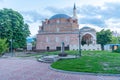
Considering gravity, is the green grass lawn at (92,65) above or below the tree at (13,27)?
below

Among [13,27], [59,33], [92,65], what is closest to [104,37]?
[59,33]

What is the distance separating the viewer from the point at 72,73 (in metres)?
11.0

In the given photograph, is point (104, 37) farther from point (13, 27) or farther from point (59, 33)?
point (13, 27)

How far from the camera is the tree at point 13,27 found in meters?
34.1

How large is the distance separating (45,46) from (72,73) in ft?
117

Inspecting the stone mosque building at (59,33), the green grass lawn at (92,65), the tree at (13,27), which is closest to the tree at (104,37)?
the stone mosque building at (59,33)

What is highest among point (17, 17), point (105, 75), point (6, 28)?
point (17, 17)

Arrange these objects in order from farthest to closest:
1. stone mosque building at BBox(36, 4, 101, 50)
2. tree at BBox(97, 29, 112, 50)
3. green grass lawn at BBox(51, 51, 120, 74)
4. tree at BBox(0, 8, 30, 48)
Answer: tree at BBox(97, 29, 112, 50) < stone mosque building at BBox(36, 4, 101, 50) < tree at BBox(0, 8, 30, 48) < green grass lawn at BBox(51, 51, 120, 74)

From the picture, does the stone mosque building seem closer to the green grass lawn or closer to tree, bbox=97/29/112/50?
tree, bbox=97/29/112/50

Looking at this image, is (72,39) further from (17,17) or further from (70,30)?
(17,17)

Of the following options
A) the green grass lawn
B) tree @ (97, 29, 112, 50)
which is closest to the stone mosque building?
tree @ (97, 29, 112, 50)

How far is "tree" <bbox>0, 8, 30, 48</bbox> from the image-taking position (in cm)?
3409

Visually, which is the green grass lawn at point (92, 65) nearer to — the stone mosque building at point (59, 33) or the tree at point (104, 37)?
the stone mosque building at point (59, 33)

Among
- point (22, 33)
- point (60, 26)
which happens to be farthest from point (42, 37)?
point (22, 33)
